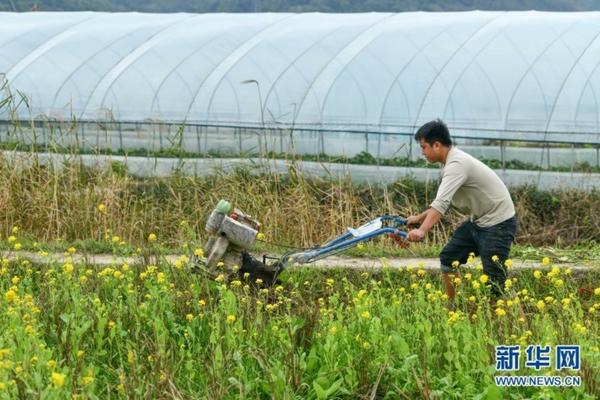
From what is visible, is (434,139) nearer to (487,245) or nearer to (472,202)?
(472,202)

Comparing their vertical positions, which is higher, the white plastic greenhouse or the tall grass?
the white plastic greenhouse

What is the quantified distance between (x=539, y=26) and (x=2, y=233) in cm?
866

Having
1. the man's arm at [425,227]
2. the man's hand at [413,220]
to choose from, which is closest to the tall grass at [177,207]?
the man's hand at [413,220]

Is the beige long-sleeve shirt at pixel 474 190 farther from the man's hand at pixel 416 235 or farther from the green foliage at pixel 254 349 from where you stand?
the green foliage at pixel 254 349

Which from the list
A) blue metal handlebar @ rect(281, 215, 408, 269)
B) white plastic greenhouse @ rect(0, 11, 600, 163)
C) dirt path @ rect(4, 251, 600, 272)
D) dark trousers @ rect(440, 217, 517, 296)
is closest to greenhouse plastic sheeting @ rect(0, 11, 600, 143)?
white plastic greenhouse @ rect(0, 11, 600, 163)

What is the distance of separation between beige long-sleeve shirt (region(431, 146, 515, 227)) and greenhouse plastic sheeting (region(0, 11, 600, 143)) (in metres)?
6.70

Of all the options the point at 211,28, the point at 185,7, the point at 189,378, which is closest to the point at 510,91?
the point at 211,28

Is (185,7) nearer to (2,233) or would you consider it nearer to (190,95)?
(190,95)

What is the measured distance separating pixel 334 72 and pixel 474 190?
880 centimetres

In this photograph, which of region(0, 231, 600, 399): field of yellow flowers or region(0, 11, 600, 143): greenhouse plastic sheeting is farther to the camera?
region(0, 11, 600, 143): greenhouse plastic sheeting

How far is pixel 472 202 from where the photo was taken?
7230 mm

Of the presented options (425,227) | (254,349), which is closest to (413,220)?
(425,227)

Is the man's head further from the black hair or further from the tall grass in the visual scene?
the tall grass

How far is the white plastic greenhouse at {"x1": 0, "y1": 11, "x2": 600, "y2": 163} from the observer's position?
569 inches
